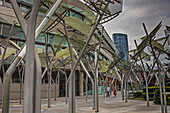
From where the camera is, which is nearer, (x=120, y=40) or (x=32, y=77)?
(x=32, y=77)

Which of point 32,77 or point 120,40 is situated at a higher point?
point 120,40

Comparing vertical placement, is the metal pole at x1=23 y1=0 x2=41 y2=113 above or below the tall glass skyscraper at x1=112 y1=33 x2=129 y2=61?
below

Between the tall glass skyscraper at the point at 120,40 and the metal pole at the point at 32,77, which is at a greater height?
the tall glass skyscraper at the point at 120,40

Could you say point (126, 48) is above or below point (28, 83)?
above

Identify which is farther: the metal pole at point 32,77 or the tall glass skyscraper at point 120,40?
the tall glass skyscraper at point 120,40

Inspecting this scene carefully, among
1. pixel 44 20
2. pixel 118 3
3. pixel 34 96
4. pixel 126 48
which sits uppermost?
pixel 126 48

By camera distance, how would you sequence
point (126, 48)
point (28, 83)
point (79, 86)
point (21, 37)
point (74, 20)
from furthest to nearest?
point (126, 48) → point (79, 86) → point (21, 37) → point (74, 20) → point (28, 83)

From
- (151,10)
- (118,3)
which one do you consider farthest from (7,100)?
(151,10)

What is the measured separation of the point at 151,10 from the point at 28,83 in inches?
334

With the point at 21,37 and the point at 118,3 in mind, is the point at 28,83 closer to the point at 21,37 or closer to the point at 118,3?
the point at 118,3

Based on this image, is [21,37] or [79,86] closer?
[21,37]

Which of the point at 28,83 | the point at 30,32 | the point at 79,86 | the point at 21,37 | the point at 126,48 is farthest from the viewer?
the point at 126,48

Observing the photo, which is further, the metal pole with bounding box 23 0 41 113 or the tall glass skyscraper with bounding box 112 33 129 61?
the tall glass skyscraper with bounding box 112 33 129 61

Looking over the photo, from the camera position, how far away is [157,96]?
549 inches
